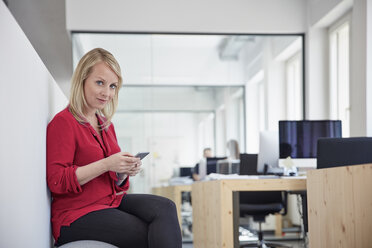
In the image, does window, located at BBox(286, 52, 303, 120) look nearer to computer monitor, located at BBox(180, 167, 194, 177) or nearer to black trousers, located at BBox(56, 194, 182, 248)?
computer monitor, located at BBox(180, 167, 194, 177)

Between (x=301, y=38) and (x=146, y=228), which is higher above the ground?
(x=301, y=38)

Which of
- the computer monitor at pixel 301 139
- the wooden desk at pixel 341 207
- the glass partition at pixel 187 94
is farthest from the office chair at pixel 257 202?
the wooden desk at pixel 341 207

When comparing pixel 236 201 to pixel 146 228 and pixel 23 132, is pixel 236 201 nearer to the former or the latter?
pixel 146 228

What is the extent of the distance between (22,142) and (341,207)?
4.51 ft

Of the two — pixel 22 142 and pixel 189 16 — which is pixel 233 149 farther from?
pixel 22 142

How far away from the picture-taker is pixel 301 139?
3.73 metres

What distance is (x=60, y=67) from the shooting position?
5.28 m

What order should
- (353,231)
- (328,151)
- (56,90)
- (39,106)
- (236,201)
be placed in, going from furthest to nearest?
(236,201), (328,151), (56,90), (353,231), (39,106)

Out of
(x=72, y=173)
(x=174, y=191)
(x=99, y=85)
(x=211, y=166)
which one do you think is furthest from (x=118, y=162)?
(x=174, y=191)

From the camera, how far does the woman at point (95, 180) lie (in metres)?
1.72

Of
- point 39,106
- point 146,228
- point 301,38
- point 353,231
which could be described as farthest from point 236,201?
point 301,38

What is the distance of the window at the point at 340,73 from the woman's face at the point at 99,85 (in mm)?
3583

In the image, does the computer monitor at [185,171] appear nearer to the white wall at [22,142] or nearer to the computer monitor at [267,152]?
the computer monitor at [267,152]

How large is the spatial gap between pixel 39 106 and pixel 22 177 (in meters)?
0.40
